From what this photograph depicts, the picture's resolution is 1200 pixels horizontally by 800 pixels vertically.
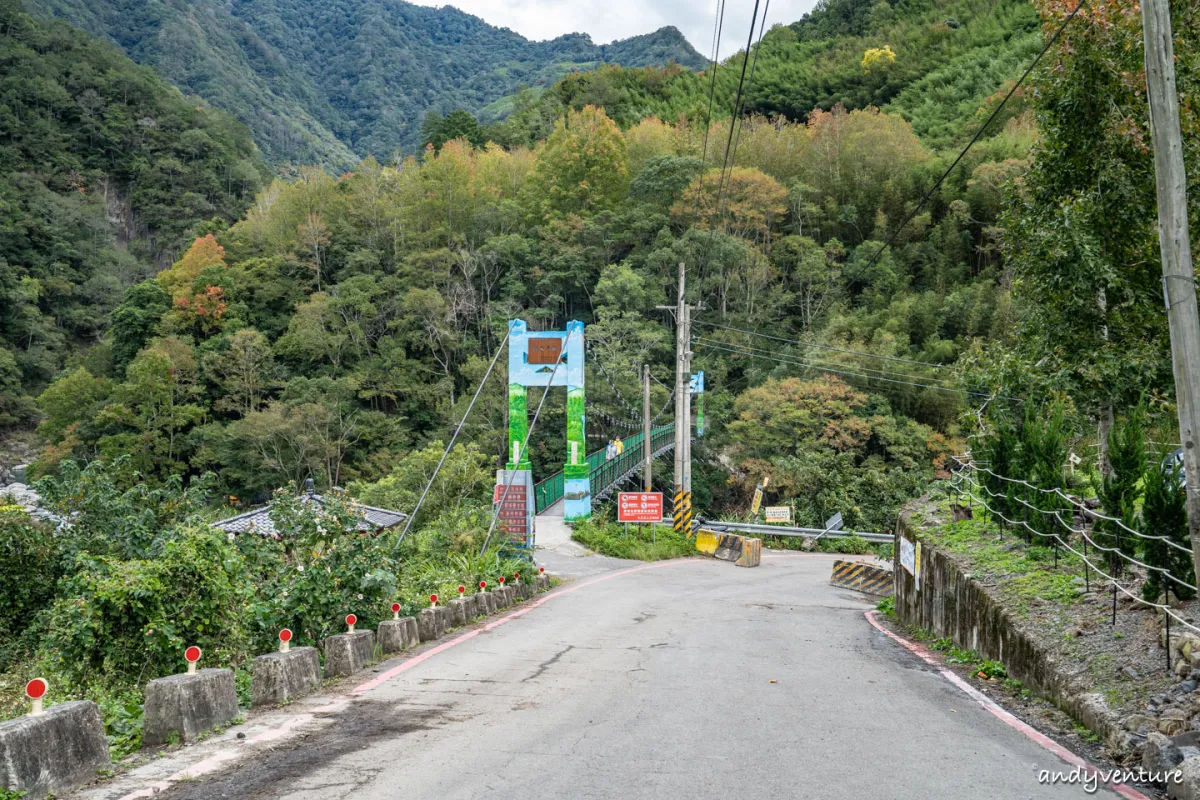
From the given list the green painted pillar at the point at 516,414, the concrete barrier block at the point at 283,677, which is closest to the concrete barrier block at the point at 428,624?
the concrete barrier block at the point at 283,677

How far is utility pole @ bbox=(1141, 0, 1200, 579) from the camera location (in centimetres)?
497

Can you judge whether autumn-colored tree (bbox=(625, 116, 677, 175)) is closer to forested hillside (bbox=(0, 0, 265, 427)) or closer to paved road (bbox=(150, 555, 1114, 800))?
forested hillside (bbox=(0, 0, 265, 427))

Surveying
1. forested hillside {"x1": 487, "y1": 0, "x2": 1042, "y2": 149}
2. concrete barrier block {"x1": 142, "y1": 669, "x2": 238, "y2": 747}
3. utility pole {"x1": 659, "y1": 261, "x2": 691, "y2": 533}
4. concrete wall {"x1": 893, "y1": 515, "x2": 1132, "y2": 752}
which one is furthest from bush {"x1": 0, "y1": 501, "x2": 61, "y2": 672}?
forested hillside {"x1": 487, "y1": 0, "x2": 1042, "y2": 149}

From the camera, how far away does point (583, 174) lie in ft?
153

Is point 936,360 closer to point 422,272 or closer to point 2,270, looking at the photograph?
point 422,272

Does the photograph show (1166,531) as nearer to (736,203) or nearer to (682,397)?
(682,397)

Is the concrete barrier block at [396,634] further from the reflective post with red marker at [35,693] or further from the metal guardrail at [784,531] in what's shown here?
the metal guardrail at [784,531]

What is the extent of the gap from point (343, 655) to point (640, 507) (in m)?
17.9

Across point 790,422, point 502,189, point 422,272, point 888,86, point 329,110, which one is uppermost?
point 329,110

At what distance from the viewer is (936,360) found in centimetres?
3403

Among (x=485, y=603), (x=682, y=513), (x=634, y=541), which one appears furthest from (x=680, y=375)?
(x=485, y=603)

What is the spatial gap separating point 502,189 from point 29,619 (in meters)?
43.2

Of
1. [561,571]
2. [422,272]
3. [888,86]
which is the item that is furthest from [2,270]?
[888,86]

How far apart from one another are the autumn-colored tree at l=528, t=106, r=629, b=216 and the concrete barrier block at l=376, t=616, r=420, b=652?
3922 centimetres
